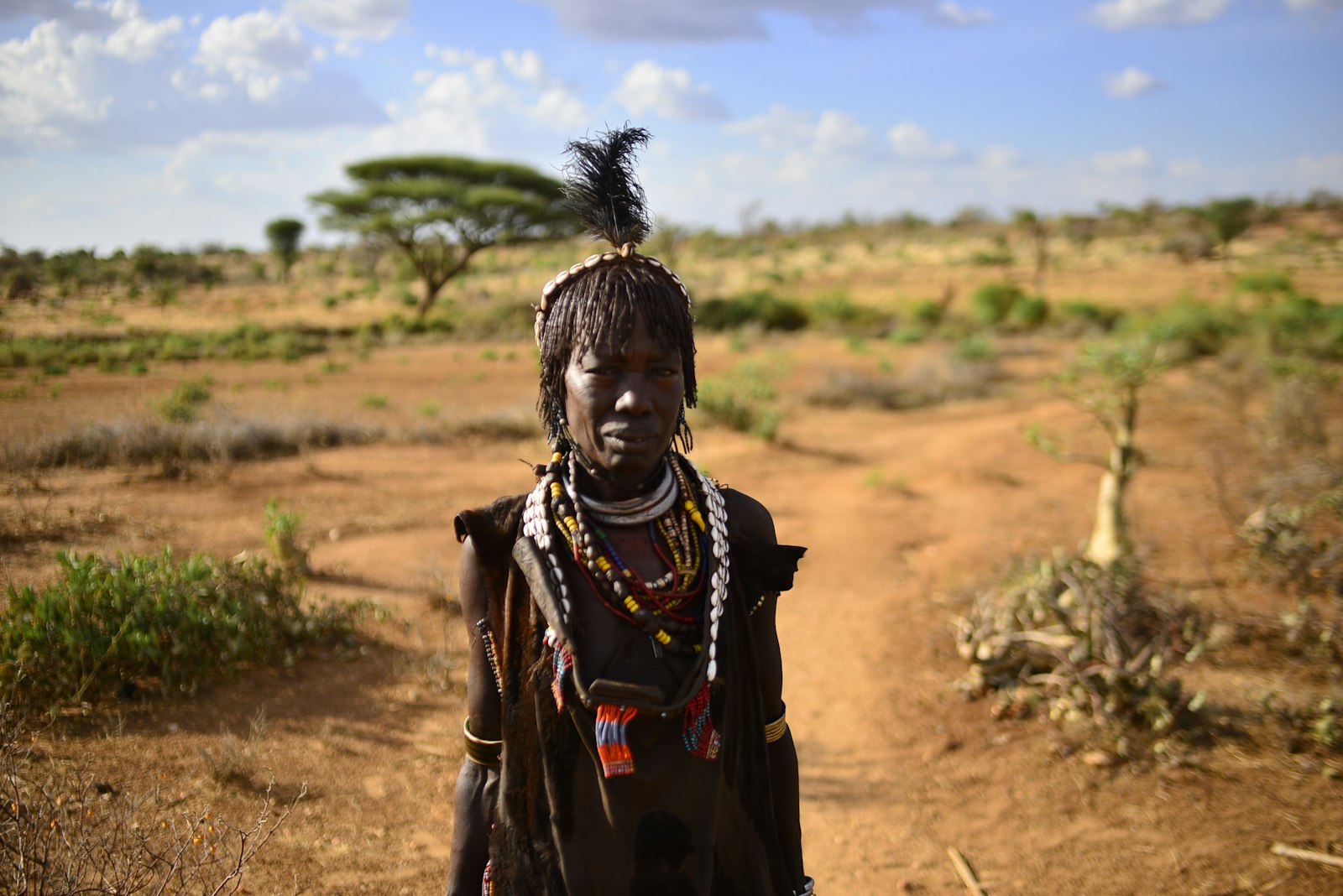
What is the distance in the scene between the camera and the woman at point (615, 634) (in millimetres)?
1474

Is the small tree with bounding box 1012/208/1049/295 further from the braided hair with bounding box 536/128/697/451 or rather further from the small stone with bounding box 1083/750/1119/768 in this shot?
the braided hair with bounding box 536/128/697/451

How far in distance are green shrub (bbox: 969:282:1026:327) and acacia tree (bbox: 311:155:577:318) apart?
1177 centimetres

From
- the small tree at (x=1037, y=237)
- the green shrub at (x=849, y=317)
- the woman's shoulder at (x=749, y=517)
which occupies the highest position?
the small tree at (x=1037, y=237)

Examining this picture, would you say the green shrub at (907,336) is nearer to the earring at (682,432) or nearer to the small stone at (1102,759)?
the small stone at (1102,759)

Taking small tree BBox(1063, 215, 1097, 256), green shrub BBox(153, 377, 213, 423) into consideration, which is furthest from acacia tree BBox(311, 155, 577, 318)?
small tree BBox(1063, 215, 1097, 256)

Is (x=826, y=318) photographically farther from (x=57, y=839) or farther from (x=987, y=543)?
(x=57, y=839)

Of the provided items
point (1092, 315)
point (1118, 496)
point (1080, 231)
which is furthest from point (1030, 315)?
point (1080, 231)

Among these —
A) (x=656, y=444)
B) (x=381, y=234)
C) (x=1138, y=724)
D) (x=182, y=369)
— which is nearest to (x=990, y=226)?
(x=381, y=234)

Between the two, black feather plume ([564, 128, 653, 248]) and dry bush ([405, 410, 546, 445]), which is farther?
dry bush ([405, 410, 546, 445])

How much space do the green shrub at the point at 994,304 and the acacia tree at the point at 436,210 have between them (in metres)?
11.8

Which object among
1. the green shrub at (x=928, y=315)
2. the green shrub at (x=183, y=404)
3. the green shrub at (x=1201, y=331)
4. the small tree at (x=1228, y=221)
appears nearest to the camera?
the green shrub at (x=183, y=404)

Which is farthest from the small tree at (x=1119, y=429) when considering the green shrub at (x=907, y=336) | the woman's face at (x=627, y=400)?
the green shrub at (x=907, y=336)

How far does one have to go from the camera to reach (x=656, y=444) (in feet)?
4.82

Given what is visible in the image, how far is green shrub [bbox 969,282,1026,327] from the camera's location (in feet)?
73.2
